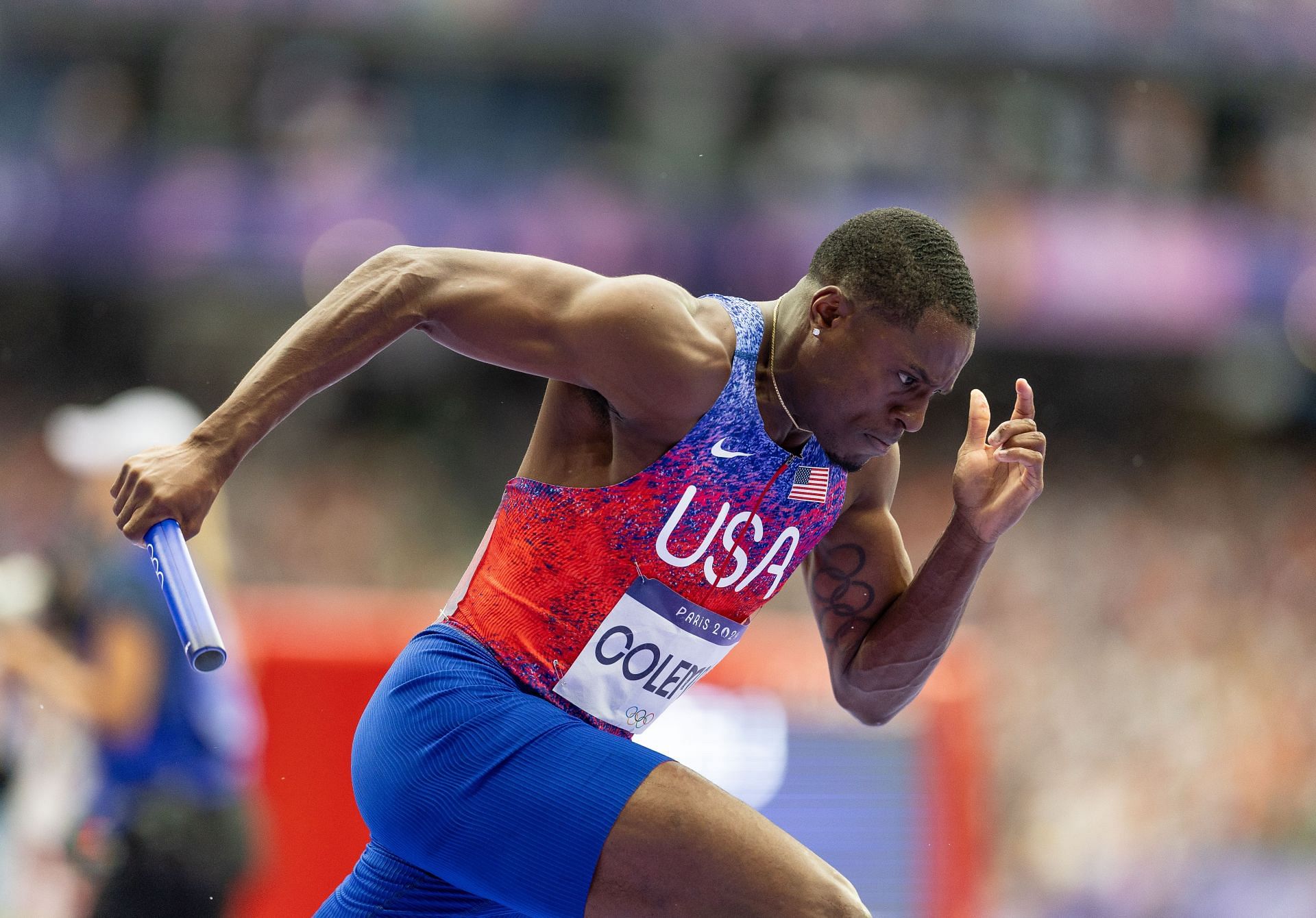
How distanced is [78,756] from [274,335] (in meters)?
8.77

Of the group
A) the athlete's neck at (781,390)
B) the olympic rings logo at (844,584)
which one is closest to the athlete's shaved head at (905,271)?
the athlete's neck at (781,390)

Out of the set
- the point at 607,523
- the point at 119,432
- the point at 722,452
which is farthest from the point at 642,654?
the point at 119,432

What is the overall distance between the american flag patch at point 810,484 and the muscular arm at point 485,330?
0.35m

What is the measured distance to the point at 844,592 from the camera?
2.99 metres

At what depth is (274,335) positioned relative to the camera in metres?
12.9

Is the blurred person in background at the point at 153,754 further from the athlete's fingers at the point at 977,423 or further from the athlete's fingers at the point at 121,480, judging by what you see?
the athlete's fingers at the point at 977,423

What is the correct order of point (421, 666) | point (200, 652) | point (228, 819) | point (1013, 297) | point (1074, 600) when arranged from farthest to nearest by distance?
point (1013, 297) < point (1074, 600) < point (228, 819) < point (421, 666) < point (200, 652)

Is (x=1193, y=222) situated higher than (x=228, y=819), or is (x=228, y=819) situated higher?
(x=1193, y=222)

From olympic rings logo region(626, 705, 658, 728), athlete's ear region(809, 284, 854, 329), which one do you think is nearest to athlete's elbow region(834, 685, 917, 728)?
olympic rings logo region(626, 705, 658, 728)

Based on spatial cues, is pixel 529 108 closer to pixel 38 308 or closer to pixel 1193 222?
pixel 38 308

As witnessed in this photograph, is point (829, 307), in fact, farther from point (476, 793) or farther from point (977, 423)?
point (476, 793)

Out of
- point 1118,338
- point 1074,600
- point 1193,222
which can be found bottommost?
point 1074,600

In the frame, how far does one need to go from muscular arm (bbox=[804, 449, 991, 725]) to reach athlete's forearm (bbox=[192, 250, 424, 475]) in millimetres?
1091

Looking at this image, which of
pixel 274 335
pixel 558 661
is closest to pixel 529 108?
pixel 274 335
